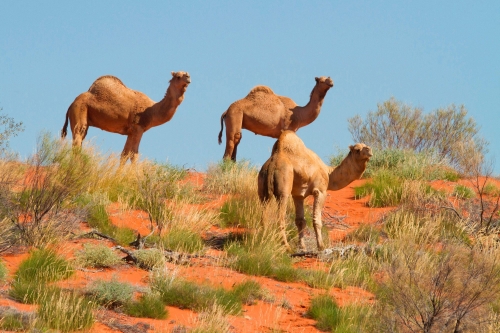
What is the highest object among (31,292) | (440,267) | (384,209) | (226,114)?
(226,114)

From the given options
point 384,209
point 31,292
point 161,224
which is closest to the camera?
point 31,292

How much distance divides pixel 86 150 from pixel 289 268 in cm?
607

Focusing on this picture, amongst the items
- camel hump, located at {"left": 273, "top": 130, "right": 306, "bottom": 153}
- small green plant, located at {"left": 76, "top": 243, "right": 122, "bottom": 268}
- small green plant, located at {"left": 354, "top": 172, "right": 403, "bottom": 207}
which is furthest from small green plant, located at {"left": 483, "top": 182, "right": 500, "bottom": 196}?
small green plant, located at {"left": 76, "top": 243, "right": 122, "bottom": 268}

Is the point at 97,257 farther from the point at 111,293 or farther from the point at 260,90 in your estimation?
the point at 260,90

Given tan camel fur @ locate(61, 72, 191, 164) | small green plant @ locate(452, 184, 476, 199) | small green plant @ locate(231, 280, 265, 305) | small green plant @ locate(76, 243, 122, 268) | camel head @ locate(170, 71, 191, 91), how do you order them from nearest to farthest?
small green plant @ locate(231, 280, 265, 305), small green plant @ locate(76, 243, 122, 268), tan camel fur @ locate(61, 72, 191, 164), camel head @ locate(170, 71, 191, 91), small green plant @ locate(452, 184, 476, 199)

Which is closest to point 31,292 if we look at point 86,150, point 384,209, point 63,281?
point 63,281

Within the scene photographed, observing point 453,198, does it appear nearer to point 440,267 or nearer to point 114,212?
point 114,212

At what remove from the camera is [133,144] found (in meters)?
18.8

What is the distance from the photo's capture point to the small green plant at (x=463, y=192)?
19.8 meters

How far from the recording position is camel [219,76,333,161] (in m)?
20.2

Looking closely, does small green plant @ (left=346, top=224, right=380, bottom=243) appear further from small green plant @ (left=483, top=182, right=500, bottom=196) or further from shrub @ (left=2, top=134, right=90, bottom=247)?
small green plant @ (left=483, top=182, right=500, bottom=196)

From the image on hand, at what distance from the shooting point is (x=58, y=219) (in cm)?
1274

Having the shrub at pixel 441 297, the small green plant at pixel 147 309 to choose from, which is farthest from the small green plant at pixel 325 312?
the small green plant at pixel 147 309

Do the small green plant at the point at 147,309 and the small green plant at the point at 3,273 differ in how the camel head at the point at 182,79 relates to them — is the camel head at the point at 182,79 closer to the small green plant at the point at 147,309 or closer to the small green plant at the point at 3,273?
the small green plant at the point at 3,273
